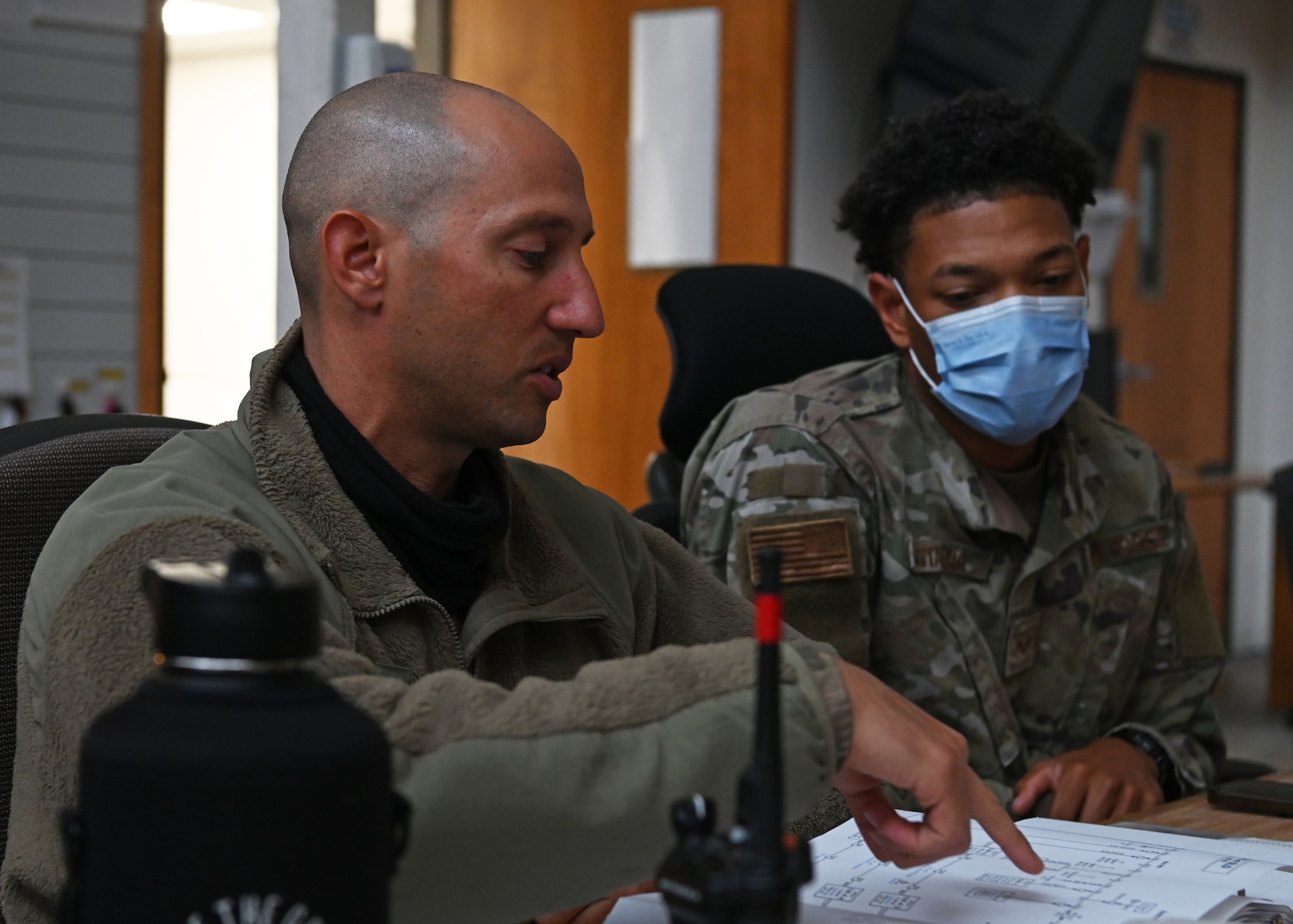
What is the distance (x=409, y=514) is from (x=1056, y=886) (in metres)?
0.52

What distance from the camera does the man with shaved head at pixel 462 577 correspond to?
72 cm

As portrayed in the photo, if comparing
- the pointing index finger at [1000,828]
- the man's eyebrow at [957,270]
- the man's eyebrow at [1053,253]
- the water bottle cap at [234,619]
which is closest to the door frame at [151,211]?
the man's eyebrow at [957,270]

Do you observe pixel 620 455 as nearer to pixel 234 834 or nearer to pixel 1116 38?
→ pixel 1116 38

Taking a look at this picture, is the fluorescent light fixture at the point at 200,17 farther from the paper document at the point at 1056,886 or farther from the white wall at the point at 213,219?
the paper document at the point at 1056,886

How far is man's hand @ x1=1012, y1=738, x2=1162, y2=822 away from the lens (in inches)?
57.5

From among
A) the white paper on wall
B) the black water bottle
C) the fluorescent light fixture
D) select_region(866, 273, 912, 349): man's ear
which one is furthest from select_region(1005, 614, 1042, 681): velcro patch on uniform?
the fluorescent light fixture

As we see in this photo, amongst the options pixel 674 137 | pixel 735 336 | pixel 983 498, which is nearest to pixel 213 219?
pixel 674 137

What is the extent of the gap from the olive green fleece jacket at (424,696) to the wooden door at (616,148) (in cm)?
317

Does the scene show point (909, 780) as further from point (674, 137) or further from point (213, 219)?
point (213, 219)

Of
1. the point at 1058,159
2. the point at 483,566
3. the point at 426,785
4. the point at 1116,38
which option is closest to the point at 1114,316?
the point at 1116,38

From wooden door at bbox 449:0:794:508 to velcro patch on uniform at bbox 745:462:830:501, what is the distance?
2435 mm

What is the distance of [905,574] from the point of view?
1759 mm

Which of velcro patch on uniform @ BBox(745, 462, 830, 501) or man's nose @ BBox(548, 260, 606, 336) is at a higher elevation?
man's nose @ BBox(548, 260, 606, 336)

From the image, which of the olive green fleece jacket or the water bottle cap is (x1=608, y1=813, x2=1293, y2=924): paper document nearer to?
the olive green fleece jacket
